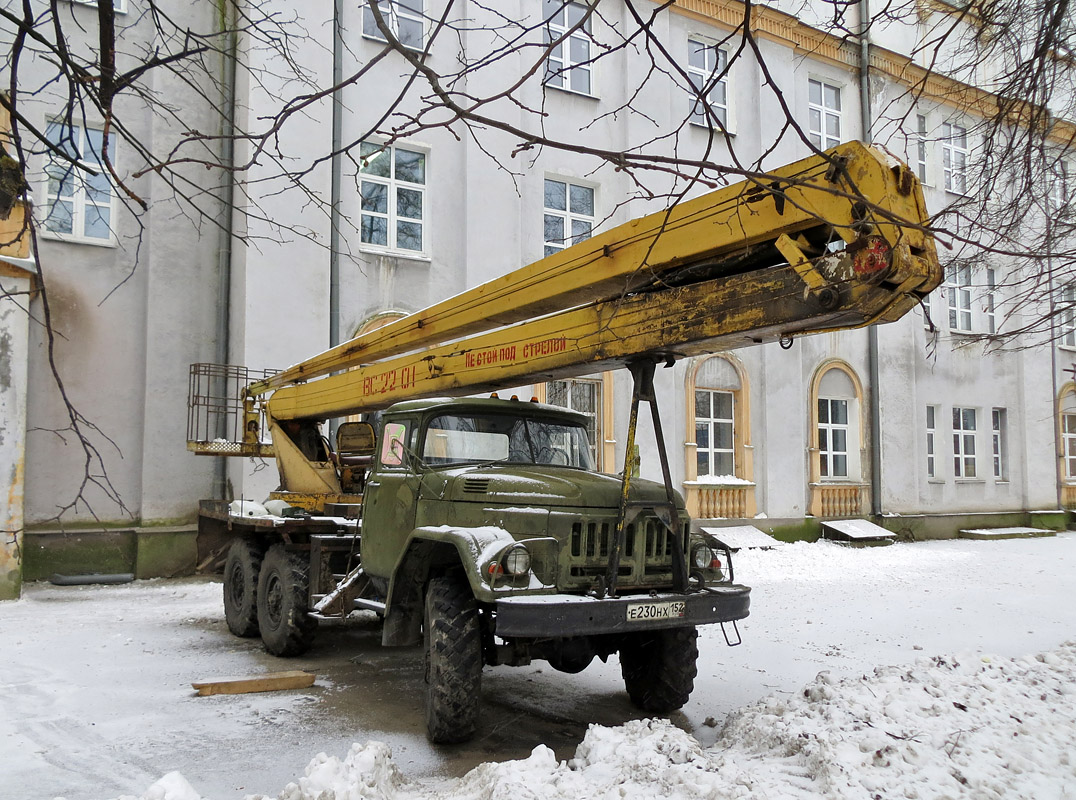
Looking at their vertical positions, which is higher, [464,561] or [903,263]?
[903,263]

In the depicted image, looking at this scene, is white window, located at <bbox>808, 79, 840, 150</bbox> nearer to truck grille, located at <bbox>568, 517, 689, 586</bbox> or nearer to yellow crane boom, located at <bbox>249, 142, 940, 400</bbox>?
yellow crane boom, located at <bbox>249, 142, 940, 400</bbox>

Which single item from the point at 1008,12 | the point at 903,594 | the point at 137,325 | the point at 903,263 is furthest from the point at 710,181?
the point at 137,325

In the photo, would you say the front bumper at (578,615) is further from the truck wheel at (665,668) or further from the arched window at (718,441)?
the arched window at (718,441)

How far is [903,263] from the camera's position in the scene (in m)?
3.85

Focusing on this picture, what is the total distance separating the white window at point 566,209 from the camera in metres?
15.6

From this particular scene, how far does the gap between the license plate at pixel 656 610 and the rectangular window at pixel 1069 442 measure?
71.0 ft

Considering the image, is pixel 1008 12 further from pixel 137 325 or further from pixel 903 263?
pixel 137 325

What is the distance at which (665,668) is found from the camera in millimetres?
5953

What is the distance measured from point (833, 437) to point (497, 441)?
44.6 feet

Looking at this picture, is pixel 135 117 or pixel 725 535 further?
pixel 725 535

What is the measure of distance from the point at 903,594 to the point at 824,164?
8.85 meters

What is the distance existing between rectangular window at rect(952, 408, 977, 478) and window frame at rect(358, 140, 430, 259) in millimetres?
13690

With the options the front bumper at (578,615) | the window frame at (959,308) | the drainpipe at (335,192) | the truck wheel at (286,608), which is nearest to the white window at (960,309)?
the window frame at (959,308)

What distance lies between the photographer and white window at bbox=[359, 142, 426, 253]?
13.8 m
